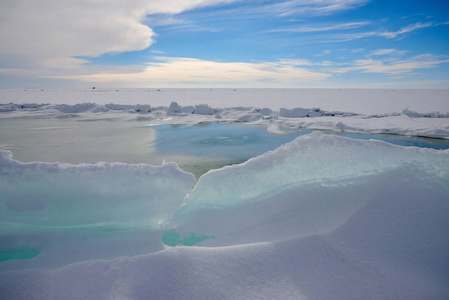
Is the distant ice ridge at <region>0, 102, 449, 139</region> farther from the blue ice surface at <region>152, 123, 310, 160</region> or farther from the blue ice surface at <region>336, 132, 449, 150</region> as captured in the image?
the blue ice surface at <region>152, 123, 310, 160</region>

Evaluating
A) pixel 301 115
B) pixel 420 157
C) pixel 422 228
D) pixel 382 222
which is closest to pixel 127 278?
pixel 382 222

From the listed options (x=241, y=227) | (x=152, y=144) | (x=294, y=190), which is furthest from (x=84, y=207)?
(x=152, y=144)

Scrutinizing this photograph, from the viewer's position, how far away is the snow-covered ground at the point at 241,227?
1542 millimetres

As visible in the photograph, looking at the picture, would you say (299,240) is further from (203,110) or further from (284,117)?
(203,110)

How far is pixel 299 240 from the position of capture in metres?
1.76

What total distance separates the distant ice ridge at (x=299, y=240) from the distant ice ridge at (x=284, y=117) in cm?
679

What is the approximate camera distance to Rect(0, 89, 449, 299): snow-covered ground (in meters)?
1.54

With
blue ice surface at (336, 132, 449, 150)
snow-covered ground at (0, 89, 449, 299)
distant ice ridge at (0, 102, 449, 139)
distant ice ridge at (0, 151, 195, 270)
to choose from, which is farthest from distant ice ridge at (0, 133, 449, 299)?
distant ice ridge at (0, 102, 449, 139)

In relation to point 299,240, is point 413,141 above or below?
above

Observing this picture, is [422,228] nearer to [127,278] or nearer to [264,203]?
[264,203]

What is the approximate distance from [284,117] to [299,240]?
10670 mm

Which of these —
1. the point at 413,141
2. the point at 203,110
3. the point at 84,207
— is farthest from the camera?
the point at 203,110

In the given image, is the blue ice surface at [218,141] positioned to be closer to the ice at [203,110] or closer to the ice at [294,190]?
the ice at [294,190]

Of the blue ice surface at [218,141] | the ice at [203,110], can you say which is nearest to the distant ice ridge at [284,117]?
the ice at [203,110]
